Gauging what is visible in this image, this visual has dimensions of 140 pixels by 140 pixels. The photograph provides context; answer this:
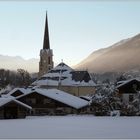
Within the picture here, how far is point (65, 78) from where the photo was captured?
3755 inches

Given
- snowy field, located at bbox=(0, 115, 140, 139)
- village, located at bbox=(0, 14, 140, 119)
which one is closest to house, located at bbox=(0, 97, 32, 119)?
village, located at bbox=(0, 14, 140, 119)

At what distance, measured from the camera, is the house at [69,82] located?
308ft

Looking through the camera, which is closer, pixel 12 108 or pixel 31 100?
pixel 12 108

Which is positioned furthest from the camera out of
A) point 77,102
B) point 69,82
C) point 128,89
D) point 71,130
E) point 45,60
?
point 45,60

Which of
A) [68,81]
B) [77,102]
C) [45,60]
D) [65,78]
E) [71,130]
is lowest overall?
[71,130]

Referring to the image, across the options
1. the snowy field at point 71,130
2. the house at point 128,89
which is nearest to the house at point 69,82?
the house at point 128,89

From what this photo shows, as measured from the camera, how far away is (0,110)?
53.6 m

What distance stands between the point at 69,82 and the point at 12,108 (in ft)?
133

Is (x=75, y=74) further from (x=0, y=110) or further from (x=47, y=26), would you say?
(x=0, y=110)

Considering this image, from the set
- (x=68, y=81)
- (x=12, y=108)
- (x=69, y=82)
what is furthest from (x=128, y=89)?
(x=68, y=81)

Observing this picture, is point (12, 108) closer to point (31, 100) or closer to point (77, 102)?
point (31, 100)

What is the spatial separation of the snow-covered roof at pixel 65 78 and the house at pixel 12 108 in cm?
3848

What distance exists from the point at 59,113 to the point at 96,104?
681 centimetres

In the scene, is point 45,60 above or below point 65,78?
above
